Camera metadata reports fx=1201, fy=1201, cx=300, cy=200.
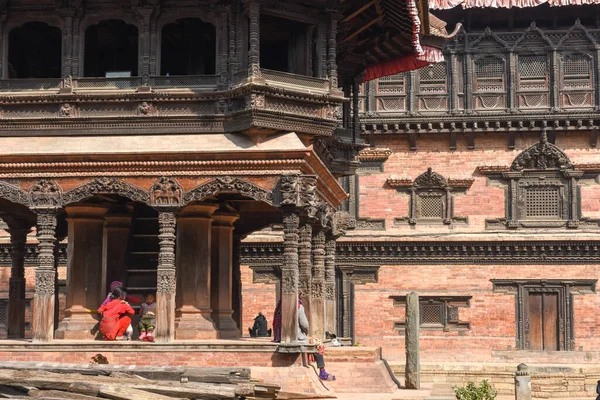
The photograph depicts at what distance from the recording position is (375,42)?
27.8 m

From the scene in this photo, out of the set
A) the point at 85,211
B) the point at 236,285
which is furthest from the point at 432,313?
the point at 85,211

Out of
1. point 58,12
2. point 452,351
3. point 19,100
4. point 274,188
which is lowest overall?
point 452,351

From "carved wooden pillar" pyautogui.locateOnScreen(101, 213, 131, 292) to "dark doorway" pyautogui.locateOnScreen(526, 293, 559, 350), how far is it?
72.7 feet

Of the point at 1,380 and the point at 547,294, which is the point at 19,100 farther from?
the point at 547,294

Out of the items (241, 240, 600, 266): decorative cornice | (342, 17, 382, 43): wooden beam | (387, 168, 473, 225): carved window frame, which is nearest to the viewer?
(342, 17, 382, 43): wooden beam

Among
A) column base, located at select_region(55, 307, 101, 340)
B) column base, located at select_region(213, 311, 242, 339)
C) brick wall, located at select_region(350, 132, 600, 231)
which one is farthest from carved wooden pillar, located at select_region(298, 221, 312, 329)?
brick wall, located at select_region(350, 132, 600, 231)

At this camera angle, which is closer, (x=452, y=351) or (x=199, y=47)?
(x=199, y=47)

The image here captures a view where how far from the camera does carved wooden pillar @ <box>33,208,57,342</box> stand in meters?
22.2

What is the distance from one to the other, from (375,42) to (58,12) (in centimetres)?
770

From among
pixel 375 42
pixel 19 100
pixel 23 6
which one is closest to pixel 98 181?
pixel 19 100

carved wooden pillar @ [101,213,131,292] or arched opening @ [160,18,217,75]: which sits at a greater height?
arched opening @ [160,18,217,75]

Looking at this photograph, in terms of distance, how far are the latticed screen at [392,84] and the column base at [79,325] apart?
75.8 ft

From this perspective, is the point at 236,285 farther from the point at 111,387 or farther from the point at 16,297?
the point at 111,387

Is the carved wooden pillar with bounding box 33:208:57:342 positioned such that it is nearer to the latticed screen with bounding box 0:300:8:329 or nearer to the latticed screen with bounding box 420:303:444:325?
the latticed screen with bounding box 0:300:8:329
